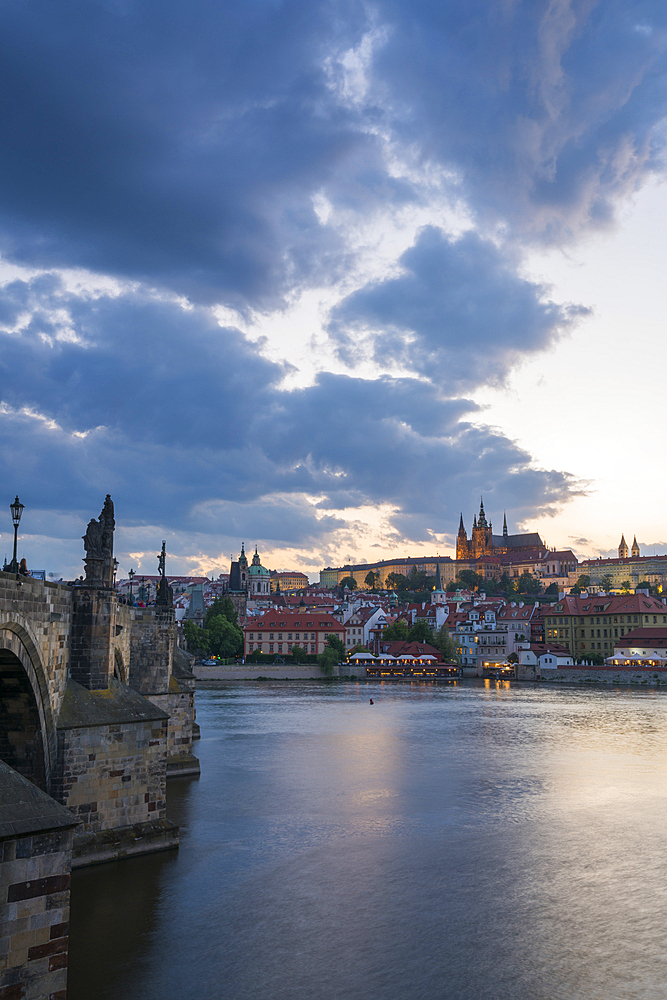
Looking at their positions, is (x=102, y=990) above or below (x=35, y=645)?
below

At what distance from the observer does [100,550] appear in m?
20.5

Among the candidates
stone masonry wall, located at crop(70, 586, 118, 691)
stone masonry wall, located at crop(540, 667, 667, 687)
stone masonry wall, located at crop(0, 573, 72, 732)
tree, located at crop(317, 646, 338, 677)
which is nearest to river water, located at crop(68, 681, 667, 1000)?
stone masonry wall, located at crop(70, 586, 118, 691)

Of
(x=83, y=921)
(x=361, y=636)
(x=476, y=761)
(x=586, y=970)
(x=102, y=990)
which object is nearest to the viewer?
(x=102, y=990)

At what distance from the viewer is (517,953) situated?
49.1 ft

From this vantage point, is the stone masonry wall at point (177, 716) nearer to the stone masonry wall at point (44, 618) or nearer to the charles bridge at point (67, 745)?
the charles bridge at point (67, 745)

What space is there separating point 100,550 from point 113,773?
5.53 meters

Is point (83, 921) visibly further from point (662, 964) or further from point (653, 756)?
point (653, 756)

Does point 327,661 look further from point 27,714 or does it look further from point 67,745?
point 27,714

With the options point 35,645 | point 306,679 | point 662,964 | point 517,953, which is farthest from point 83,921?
point 306,679

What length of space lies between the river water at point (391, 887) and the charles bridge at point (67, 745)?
1121 millimetres

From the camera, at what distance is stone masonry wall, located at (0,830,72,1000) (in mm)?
10562

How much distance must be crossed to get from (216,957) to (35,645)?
6868mm

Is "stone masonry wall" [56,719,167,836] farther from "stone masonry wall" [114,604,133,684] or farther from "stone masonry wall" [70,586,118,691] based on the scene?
"stone masonry wall" [114,604,133,684]

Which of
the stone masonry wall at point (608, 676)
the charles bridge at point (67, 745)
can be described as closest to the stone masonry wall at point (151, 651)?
the charles bridge at point (67, 745)
